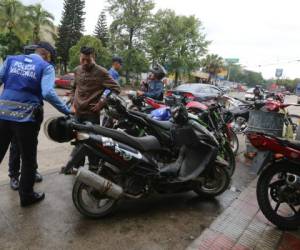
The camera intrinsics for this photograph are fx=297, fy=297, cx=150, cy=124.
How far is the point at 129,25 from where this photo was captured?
112 feet

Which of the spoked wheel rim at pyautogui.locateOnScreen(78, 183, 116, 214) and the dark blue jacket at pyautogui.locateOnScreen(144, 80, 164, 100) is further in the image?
the dark blue jacket at pyautogui.locateOnScreen(144, 80, 164, 100)

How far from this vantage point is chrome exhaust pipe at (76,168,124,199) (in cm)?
297

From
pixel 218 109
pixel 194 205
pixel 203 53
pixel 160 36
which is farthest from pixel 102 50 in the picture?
pixel 194 205

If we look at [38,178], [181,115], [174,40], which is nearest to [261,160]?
[181,115]

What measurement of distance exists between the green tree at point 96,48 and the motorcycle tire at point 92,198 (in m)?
27.8

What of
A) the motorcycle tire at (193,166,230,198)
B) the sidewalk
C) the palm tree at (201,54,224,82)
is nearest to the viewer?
the sidewalk

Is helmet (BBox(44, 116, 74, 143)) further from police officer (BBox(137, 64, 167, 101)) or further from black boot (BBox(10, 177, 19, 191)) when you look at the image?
police officer (BBox(137, 64, 167, 101))

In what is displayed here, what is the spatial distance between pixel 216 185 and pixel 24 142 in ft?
8.09

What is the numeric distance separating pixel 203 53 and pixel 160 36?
20.3ft

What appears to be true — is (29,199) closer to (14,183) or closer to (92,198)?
(14,183)

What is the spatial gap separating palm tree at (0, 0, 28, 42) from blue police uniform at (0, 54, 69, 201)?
103 feet

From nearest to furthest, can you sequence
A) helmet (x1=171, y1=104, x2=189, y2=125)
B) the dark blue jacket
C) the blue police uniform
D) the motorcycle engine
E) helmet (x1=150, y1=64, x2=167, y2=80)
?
the blue police uniform, the motorcycle engine, helmet (x1=171, y1=104, x2=189, y2=125), helmet (x1=150, y1=64, x2=167, y2=80), the dark blue jacket

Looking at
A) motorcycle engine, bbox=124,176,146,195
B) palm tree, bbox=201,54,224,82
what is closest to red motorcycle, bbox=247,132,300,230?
motorcycle engine, bbox=124,176,146,195

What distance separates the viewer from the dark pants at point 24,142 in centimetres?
314
